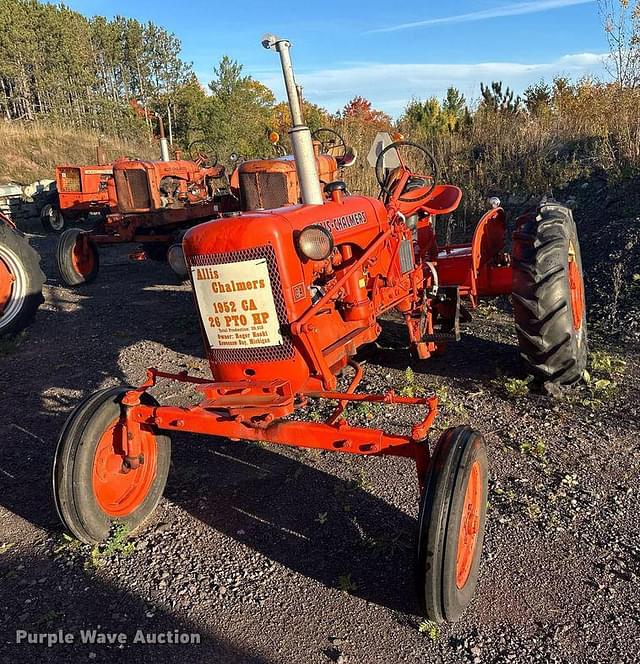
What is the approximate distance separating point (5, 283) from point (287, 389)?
4.94 m

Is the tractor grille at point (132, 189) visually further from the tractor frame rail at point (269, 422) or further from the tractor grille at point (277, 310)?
the tractor grille at point (277, 310)

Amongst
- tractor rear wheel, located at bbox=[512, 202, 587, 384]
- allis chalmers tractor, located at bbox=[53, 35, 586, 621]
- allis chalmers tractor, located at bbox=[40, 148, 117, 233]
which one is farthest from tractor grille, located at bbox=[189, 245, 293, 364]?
allis chalmers tractor, located at bbox=[40, 148, 117, 233]

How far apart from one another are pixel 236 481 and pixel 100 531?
845 millimetres

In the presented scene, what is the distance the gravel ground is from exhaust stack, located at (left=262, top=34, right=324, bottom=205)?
5.34 feet

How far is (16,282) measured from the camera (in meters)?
6.53

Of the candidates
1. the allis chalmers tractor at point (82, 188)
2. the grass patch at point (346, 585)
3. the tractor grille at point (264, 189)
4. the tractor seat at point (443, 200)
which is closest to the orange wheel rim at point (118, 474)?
the grass patch at point (346, 585)

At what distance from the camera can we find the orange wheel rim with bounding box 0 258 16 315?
653 cm

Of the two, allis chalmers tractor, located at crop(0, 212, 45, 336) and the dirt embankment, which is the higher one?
the dirt embankment

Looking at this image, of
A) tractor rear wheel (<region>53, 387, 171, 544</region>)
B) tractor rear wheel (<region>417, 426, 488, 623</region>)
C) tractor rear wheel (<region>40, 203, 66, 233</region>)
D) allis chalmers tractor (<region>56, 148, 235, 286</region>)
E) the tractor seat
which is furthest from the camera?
tractor rear wheel (<region>40, 203, 66, 233</region>)

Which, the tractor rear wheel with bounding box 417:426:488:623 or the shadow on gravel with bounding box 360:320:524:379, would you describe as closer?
the tractor rear wheel with bounding box 417:426:488:623

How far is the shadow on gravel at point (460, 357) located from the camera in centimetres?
481

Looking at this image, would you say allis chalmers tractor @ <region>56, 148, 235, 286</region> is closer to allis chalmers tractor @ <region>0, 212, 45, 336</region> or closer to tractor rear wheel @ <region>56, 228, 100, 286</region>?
tractor rear wheel @ <region>56, 228, 100, 286</region>

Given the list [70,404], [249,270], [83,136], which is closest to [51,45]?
[83,136]

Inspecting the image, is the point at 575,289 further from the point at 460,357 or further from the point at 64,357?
the point at 64,357
